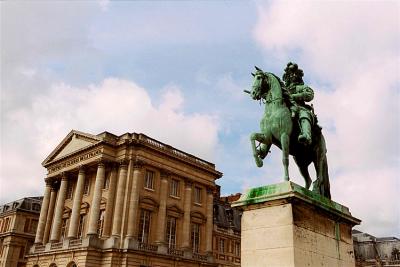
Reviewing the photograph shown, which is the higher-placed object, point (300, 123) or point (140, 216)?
point (140, 216)

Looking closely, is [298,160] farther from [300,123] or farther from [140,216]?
[140,216]

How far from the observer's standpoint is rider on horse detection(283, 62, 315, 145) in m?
8.66

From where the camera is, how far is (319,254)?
25.1 feet

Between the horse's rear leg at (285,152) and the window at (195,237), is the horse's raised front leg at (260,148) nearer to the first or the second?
the horse's rear leg at (285,152)

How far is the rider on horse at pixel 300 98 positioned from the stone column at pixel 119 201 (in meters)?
32.6

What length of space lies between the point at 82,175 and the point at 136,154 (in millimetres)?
6352

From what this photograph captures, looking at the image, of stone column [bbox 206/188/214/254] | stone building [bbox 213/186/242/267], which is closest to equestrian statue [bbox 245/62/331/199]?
stone column [bbox 206/188/214/254]

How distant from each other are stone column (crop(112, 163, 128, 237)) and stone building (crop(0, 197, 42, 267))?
81.8 ft

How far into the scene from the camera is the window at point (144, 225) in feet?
134

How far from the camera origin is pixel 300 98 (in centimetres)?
929

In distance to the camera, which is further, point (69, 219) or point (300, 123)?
point (69, 219)

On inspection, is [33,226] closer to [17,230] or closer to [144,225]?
[17,230]

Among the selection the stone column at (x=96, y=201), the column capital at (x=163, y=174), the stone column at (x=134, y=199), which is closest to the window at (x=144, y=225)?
the stone column at (x=134, y=199)

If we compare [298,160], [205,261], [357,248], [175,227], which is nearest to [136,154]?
[175,227]
